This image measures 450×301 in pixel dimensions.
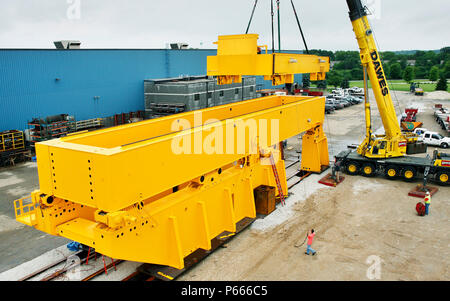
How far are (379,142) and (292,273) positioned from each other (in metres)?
10.2

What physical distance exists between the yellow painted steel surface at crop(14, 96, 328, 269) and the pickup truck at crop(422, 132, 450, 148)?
16.2 meters

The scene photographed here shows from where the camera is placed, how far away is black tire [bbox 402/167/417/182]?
54.2ft

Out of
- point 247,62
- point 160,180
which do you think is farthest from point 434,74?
point 160,180

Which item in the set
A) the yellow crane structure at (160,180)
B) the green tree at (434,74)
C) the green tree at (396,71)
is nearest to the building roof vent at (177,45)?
the yellow crane structure at (160,180)

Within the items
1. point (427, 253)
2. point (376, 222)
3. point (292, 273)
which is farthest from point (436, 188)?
point (292, 273)

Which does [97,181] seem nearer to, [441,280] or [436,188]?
[441,280]

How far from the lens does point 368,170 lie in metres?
17.6

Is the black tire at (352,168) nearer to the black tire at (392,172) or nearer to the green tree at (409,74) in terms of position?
the black tire at (392,172)

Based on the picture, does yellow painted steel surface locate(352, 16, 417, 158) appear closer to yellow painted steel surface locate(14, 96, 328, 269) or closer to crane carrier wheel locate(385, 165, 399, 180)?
crane carrier wheel locate(385, 165, 399, 180)

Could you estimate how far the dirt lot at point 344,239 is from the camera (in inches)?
388

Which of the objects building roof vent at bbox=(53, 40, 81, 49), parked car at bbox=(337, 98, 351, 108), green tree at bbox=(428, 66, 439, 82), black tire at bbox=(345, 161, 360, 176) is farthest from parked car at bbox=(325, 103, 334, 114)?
green tree at bbox=(428, 66, 439, 82)

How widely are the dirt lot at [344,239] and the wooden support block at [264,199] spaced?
35 cm

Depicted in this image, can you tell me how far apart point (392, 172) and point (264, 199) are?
24.2 ft

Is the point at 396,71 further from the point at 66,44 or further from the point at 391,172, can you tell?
the point at 66,44
